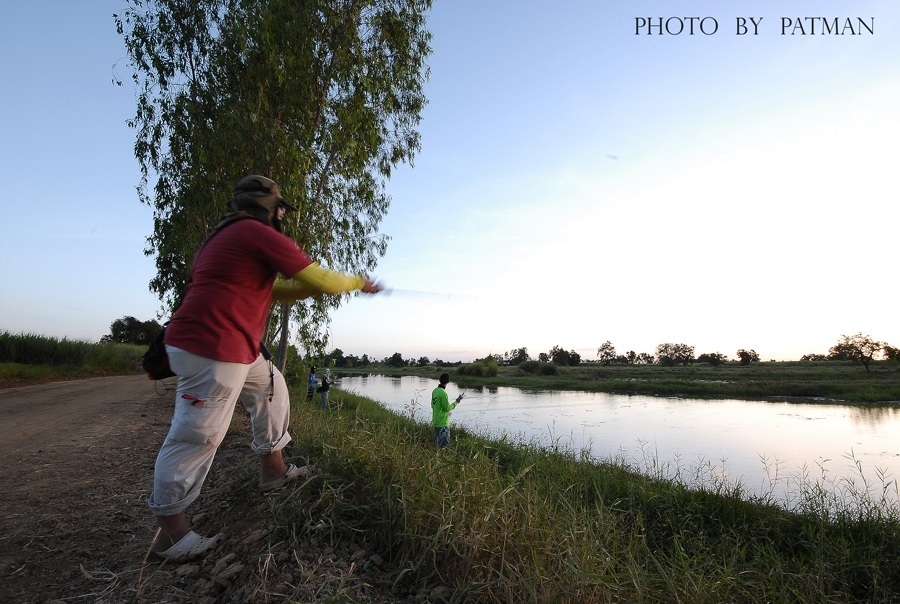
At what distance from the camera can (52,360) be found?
18.6m

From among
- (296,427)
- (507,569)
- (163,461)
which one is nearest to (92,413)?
(296,427)

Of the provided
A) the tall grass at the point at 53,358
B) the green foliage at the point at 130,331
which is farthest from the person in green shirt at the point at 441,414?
the green foliage at the point at 130,331

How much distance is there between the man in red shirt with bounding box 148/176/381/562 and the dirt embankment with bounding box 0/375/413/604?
21 centimetres

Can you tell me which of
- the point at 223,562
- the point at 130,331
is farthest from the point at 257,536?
the point at 130,331

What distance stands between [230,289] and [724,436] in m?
18.6

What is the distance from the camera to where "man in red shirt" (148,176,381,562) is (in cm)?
222

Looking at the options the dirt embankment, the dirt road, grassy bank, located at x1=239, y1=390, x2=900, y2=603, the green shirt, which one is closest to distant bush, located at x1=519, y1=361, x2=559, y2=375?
the green shirt

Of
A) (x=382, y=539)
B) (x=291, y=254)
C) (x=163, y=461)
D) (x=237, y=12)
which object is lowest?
(x=382, y=539)

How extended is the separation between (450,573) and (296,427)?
2.83m

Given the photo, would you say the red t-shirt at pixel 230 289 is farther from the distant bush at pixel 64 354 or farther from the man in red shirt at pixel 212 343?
the distant bush at pixel 64 354

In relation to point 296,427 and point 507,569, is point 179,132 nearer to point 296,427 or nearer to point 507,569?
point 296,427

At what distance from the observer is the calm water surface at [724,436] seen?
10523 mm

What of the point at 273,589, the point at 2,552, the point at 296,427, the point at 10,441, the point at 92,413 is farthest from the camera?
the point at 92,413

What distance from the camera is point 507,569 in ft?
7.02
